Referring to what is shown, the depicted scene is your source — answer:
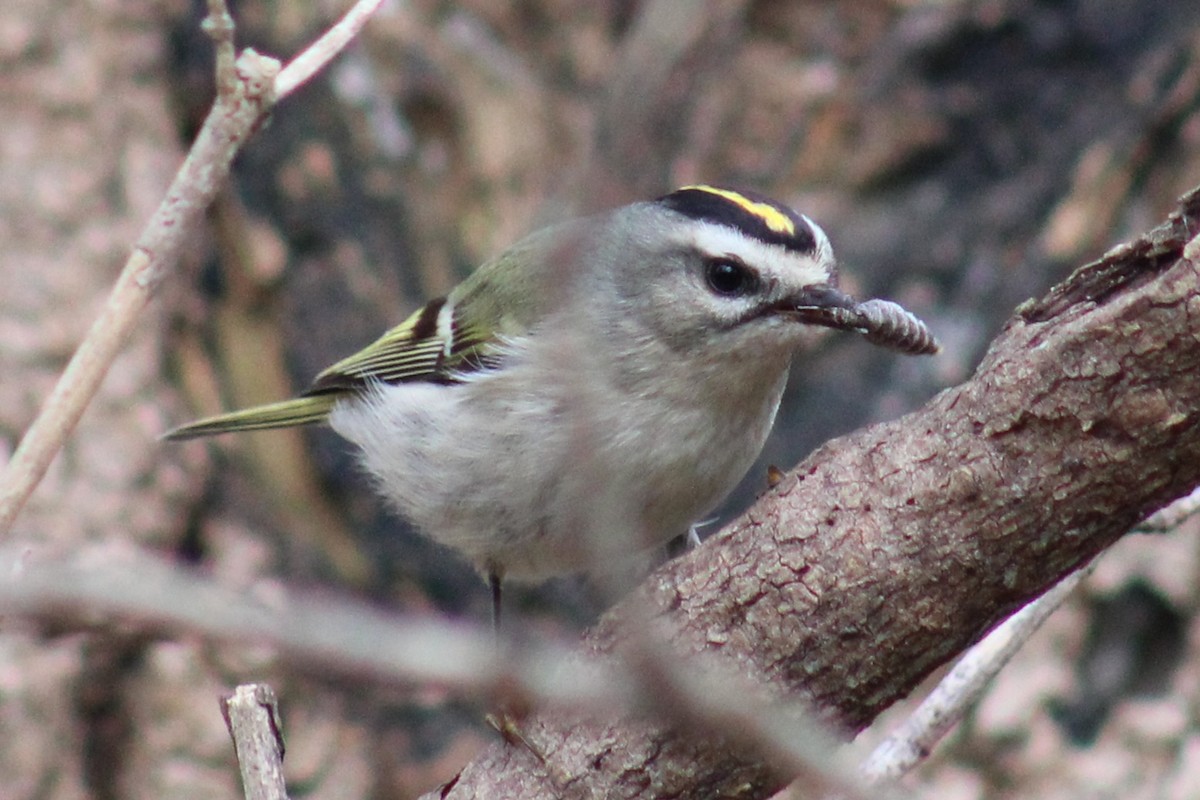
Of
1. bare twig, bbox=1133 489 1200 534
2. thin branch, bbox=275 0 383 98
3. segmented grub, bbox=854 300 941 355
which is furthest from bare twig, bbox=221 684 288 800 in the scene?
bare twig, bbox=1133 489 1200 534

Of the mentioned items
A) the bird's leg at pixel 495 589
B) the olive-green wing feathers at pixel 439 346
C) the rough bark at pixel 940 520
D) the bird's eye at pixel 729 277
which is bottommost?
the rough bark at pixel 940 520

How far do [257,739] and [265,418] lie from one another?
1.75 meters

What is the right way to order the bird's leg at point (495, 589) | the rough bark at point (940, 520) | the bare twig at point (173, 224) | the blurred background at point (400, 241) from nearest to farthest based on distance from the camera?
1. the rough bark at point (940, 520)
2. the bare twig at point (173, 224)
3. the bird's leg at point (495, 589)
4. the blurred background at point (400, 241)

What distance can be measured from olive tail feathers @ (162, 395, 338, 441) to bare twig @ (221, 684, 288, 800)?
5.44 ft

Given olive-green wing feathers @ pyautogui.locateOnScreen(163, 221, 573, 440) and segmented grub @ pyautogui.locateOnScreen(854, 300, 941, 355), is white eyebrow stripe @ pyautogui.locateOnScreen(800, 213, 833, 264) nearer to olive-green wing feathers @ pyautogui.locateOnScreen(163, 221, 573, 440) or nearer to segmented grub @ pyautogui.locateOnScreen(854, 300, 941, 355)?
segmented grub @ pyautogui.locateOnScreen(854, 300, 941, 355)

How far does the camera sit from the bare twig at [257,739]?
1.87m

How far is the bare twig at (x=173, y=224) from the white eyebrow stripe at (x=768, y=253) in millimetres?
994

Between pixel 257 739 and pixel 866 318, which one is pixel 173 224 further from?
pixel 866 318

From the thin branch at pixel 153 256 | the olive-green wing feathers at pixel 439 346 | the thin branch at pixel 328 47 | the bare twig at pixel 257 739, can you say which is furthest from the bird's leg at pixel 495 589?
the thin branch at pixel 328 47

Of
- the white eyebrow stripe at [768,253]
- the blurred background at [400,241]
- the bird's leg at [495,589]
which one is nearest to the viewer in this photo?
the white eyebrow stripe at [768,253]

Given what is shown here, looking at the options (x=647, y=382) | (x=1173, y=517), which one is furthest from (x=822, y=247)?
(x=1173, y=517)

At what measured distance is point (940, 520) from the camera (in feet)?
5.43

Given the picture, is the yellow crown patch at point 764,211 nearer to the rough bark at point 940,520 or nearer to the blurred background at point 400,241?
the rough bark at point 940,520

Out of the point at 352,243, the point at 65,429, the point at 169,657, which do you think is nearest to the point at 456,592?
the point at 169,657
